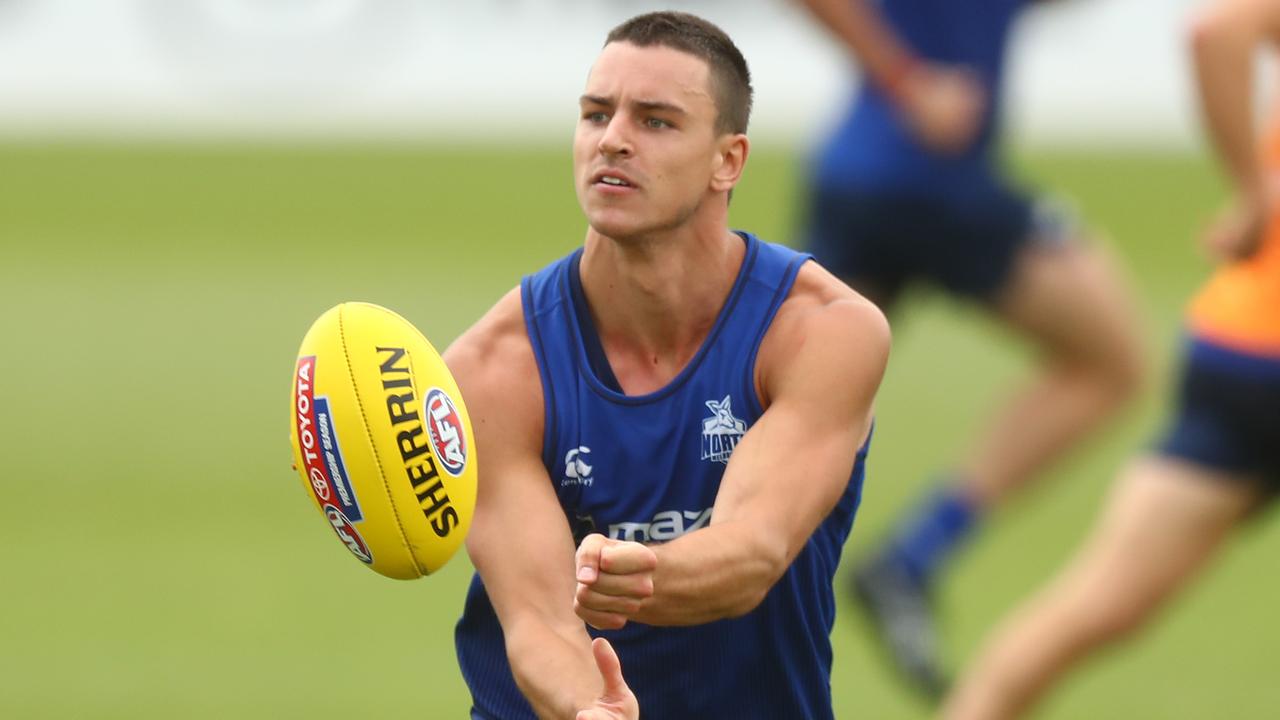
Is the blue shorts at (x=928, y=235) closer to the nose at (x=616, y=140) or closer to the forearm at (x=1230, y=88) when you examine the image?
the forearm at (x=1230, y=88)

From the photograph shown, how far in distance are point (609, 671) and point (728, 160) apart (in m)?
0.87

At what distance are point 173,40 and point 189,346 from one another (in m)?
6.05

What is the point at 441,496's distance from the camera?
3420 mm

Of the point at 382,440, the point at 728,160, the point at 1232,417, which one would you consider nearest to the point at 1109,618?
the point at 1232,417

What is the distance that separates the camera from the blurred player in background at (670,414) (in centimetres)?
348

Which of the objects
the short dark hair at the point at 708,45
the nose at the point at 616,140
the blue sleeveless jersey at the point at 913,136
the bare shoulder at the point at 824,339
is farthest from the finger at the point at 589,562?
the blue sleeveless jersey at the point at 913,136

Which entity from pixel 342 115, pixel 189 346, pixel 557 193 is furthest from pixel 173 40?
pixel 189 346

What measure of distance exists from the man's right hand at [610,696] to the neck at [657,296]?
494 millimetres

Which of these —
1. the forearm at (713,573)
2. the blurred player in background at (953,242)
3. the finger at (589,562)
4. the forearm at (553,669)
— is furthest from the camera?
the blurred player in background at (953,242)

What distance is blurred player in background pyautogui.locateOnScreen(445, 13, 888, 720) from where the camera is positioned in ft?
11.4

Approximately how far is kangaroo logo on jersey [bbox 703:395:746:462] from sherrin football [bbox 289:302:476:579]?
406 mm

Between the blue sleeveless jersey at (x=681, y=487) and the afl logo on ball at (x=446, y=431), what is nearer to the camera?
the afl logo on ball at (x=446, y=431)

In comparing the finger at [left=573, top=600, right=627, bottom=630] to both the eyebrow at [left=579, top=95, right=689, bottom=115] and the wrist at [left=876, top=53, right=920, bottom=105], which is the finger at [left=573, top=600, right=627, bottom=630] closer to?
the eyebrow at [left=579, top=95, right=689, bottom=115]

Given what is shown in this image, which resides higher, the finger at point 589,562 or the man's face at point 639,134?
the man's face at point 639,134
